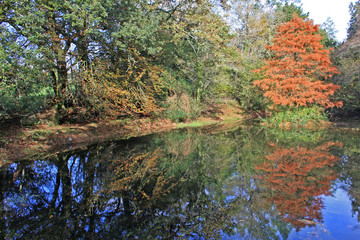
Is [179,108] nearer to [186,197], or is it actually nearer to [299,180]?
[299,180]

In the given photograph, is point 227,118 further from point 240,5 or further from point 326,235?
point 326,235

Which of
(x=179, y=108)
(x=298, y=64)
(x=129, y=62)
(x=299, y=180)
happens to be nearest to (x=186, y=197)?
→ (x=299, y=180)

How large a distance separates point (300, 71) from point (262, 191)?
1190cm

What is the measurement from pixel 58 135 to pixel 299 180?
9.70 metres

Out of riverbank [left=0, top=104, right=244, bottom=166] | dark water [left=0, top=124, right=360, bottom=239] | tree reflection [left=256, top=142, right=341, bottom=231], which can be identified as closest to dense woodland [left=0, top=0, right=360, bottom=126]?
riverbank [left=0, top=104, right=244, bottom=166]

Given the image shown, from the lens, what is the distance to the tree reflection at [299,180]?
3.42 meters

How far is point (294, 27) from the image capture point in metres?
14.2

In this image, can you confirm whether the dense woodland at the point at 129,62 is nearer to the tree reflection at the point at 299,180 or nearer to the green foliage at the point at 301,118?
the green foliage at the point at 301,118

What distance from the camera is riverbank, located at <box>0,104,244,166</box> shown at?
8242 millimetres

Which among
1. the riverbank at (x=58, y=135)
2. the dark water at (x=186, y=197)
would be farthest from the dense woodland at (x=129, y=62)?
the dark water at (x=186, y=197)

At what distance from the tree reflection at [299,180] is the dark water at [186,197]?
18 mm

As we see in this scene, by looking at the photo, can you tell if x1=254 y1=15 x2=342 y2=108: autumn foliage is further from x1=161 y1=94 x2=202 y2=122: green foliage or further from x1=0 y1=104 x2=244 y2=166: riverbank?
x1=0 y1=104 x2=244 y2=166: riverbank

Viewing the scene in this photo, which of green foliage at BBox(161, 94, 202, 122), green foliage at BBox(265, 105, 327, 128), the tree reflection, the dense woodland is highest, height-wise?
the dense woodland

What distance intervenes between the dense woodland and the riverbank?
0.70m
